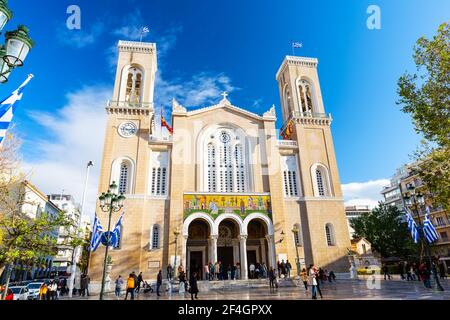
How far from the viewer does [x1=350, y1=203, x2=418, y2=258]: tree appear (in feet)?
128

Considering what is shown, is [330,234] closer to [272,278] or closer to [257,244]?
[257,244]

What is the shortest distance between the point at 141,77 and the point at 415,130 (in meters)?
26.9

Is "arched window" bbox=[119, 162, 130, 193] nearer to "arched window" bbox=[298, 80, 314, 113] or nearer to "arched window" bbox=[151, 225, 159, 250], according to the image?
"arched window" bbox=[151, 225, 159, 250]

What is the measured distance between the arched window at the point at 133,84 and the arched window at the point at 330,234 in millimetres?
24299

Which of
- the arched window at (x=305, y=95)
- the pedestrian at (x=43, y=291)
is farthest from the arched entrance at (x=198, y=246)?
the arched window at (x=305, y=95)

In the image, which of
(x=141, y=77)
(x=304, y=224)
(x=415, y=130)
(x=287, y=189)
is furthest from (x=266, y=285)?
(x=141, y=77)

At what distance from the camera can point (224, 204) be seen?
2556 centimetres

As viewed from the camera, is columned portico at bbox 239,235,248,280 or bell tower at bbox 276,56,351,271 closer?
columned portico at bbox 239,235,248,280

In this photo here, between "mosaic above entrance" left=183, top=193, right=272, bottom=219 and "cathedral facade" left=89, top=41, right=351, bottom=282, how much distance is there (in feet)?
0.30

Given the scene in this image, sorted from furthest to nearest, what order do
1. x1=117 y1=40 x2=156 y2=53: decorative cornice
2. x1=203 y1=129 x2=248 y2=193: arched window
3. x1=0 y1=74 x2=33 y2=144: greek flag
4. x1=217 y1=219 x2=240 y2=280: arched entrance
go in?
x1=117 y1=40 x2=156 y2=53: decorative cornice
x1=203 y1=129 x2=248 y2=193: arched window
x1=217 y1=219 x2=240 y2=280: arched entrance
x1=0 y1=74 x2=33 y2=144: greek flag

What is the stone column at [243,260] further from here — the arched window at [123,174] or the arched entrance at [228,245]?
the arched window at [123,174]

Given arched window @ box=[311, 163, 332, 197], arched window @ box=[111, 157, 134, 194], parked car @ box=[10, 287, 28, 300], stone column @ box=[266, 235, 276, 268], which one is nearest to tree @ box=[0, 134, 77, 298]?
parked car @ box=[10, 287, 28, 300]

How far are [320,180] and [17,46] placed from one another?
94.1 ft
